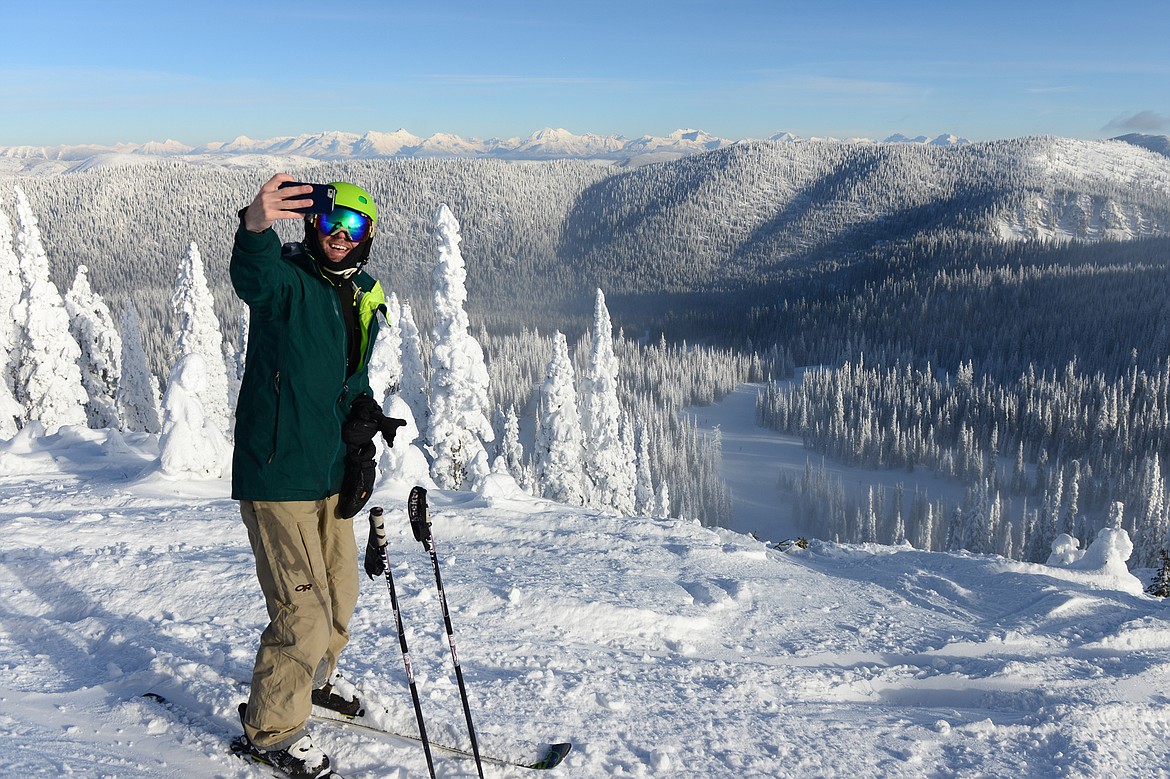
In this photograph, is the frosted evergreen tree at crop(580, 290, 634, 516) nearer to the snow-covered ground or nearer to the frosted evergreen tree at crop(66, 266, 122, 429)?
the frosted evergreen tree at crop(66, 266, 122, 429)

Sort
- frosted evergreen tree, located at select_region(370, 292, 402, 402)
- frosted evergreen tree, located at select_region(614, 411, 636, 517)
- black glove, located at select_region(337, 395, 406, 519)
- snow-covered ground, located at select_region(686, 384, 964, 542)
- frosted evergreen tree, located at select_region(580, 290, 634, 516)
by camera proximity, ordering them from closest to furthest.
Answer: black glove, located at select_region(337, 395, 406, 519) < frosted evergreen tree, located at select_region(370, 292, 402, 402) < frosted evergreen tree, located at select_region(580, 290, 634, 516) < frosted evergreen tree, located at select_region(614, 411, 636, 517) < snow-covered ground, located at select_region(686, 384, 964, 542)

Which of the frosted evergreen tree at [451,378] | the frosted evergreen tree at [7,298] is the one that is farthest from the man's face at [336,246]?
the frosted evergreen tree at [7,298]

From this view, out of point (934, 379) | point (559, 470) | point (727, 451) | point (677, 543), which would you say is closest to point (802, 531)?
point (727, 451)

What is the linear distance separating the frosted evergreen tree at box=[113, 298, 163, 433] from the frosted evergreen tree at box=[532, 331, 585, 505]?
18840 mm

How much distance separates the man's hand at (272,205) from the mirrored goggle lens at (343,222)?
0.28 meters

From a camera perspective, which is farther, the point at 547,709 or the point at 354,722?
the point at 547,709

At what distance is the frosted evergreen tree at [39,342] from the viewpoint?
2827cm

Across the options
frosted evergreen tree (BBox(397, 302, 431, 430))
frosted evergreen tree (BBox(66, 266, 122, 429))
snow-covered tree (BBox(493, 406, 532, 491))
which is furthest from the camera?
snow-covered tree (BBox(493, 406, 532, 491))

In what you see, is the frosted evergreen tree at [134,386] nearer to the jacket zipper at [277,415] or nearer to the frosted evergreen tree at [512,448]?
the frosted evergreen tree at [512,448]

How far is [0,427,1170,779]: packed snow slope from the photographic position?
13.6ft

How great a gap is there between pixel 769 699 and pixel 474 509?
5940 millimetres

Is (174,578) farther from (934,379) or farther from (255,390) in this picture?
(934,379)

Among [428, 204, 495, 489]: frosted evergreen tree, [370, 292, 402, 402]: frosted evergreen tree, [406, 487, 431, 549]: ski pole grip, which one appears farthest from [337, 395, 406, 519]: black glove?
[370, 292, 402, 402]: frosted evergreen tree

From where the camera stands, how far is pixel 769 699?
5074 mm
